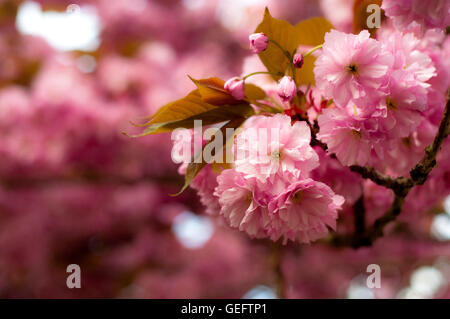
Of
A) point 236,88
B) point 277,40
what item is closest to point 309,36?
point 277,40

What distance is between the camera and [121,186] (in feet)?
10.0

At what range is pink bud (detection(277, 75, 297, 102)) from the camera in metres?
0.77

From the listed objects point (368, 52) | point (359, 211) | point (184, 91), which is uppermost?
point (184, 91)

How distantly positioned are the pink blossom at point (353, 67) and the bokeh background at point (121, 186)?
162cm

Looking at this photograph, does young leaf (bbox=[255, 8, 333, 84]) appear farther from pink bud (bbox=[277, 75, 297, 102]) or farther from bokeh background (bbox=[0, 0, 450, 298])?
bokeh background (bbox=[0, 0, 450, 298])

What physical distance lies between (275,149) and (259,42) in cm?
19

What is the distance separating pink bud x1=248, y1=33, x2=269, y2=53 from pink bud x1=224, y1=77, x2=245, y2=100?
6 cm

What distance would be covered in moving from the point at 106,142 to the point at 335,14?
1.45m

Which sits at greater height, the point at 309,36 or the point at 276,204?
the point at 309,36

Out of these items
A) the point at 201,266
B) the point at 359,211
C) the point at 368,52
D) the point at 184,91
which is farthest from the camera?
the point at 201,266

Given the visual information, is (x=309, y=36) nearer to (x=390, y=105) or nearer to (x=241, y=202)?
(x=390, y=105)
